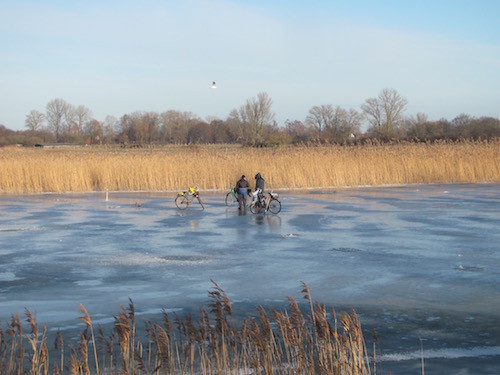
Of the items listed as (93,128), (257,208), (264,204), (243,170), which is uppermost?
(93,128)

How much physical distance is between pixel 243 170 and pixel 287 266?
19.7 metres

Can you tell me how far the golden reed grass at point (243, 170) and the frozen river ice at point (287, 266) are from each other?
783cm

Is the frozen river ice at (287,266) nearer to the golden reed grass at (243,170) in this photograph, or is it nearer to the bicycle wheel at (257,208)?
the bicycle wheel at (257,208)

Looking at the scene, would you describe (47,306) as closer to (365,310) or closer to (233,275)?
(233,275)

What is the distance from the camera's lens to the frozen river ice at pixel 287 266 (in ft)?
27.0

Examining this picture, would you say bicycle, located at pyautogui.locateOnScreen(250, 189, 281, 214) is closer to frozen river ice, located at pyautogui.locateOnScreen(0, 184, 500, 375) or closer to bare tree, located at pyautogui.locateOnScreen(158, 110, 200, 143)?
frozen river ice, located at pyautogui.locateOnScreen(0, 184, 500, 375)

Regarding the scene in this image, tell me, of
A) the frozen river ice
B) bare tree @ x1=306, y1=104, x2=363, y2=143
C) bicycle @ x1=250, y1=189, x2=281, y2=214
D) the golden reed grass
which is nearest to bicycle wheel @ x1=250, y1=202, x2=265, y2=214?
bicycle @ x1=250, y1=189, x2=281, y2=214

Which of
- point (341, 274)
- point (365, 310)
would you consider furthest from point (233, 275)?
point (365, 310)

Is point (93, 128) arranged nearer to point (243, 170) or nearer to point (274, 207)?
point (243, 170)

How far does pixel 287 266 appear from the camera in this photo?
1209 cm

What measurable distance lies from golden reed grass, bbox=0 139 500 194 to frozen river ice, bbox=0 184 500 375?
7827 millimetres

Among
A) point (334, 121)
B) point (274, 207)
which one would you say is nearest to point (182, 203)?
point (274, 207)

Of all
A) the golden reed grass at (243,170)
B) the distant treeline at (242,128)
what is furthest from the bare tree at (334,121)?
the golden reed grass at (243,170)

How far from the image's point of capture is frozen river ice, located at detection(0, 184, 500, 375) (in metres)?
8.23
